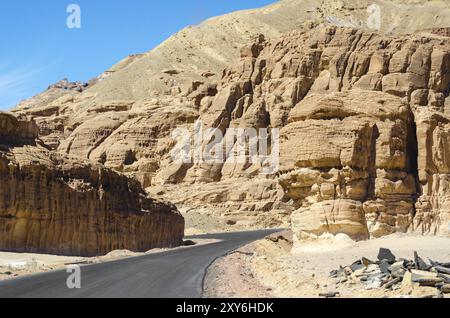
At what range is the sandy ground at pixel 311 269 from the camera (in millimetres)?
15469

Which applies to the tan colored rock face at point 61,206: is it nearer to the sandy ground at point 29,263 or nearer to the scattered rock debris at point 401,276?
the sandy ground at point 29,263

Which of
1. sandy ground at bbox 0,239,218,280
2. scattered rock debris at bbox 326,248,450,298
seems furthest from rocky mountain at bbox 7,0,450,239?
sandy ground at bbox 0,239,218,280

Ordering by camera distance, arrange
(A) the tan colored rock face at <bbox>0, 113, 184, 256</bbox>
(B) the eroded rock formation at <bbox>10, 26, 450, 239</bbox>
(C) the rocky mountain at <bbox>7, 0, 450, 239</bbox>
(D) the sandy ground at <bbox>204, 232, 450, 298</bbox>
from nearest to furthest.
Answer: (D) the sandy ground at <bbox>204, 232, 450, 298</bbox> → (B) the eroded rock formation at <bbox>10, 26, 450, 239</bbox> → (C) the rocky mountain at <bbox>7, 0, 450, 239</bbox> → (A) the tan colored rock face at <bbox>0, 113, 184, 256</bbox>

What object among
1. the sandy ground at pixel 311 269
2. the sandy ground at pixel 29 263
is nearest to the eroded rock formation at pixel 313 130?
the sandy ground at pixel 311 269

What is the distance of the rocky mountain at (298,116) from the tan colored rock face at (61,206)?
437cm

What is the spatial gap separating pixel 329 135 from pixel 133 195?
2096 centimetres

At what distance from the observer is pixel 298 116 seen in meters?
28.1

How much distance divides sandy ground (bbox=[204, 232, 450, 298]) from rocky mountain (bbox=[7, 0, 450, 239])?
3.70 ft

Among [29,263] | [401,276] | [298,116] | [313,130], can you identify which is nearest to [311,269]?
[401,276]

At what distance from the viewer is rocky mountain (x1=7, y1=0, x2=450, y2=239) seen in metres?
26.4

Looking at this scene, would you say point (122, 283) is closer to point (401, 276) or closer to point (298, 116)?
point (401, 276)

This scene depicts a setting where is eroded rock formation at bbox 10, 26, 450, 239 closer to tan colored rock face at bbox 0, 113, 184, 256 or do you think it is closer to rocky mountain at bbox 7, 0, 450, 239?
rocky mountain at bbox 7, 0, 450, 239

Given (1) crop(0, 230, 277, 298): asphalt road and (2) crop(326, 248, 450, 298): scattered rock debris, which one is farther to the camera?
(1) crop(0, 230, 277, 298): asphalt road
